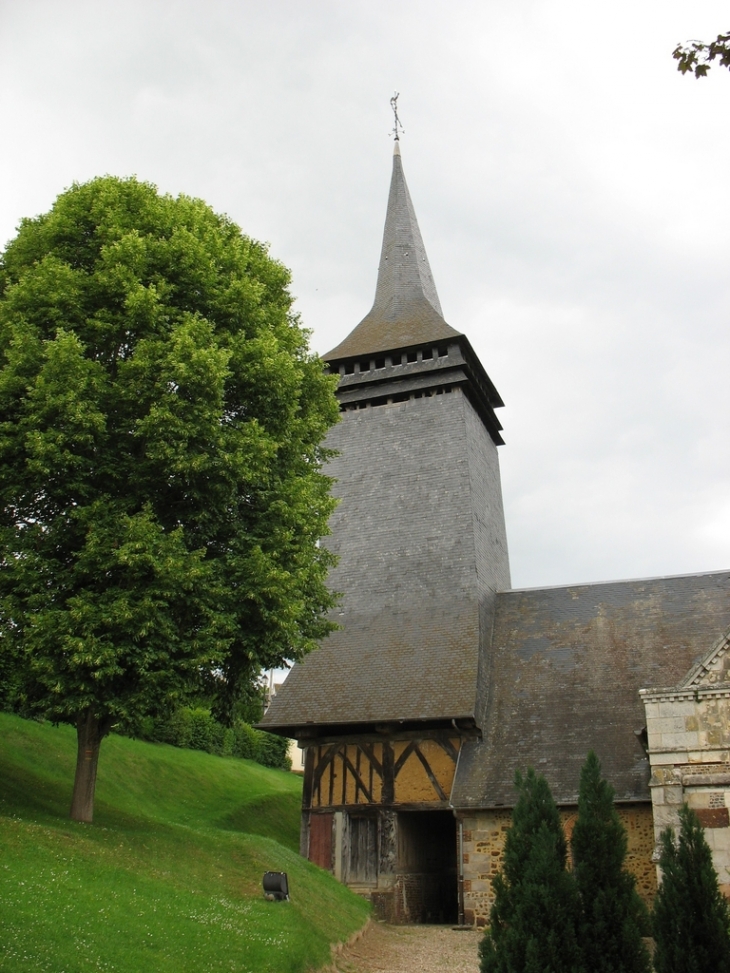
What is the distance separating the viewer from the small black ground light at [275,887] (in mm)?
10773

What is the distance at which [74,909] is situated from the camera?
8172 millimetres

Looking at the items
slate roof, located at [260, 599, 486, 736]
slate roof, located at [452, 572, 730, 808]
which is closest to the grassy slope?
slate roof, located at [260, 599, 486, 736]

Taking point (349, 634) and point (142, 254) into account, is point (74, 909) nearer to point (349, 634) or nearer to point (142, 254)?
point (142, 254)

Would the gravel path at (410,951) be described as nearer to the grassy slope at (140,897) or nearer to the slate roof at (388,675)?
the grassy slope at (140,897)

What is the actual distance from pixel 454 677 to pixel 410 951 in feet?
18.7

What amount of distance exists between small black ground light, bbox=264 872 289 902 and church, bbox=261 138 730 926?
17.6 feet

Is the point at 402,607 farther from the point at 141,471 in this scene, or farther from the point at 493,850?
the point at 141,471

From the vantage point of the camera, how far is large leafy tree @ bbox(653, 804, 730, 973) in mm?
7793

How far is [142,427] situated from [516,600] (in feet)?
40.2

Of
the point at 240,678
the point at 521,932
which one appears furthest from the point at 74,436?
the point at 521,932

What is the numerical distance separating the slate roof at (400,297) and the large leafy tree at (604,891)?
51.0ft

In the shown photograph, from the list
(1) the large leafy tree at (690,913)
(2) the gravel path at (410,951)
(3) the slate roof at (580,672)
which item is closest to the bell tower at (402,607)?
(3) the slate roof at (580,672)

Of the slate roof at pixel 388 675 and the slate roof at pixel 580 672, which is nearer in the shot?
the slate roof at pixel 580 672

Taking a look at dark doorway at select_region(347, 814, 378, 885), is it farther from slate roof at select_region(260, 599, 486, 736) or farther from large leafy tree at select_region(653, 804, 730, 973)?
large leafy tree at select_region(653, 804, 730, 973)
